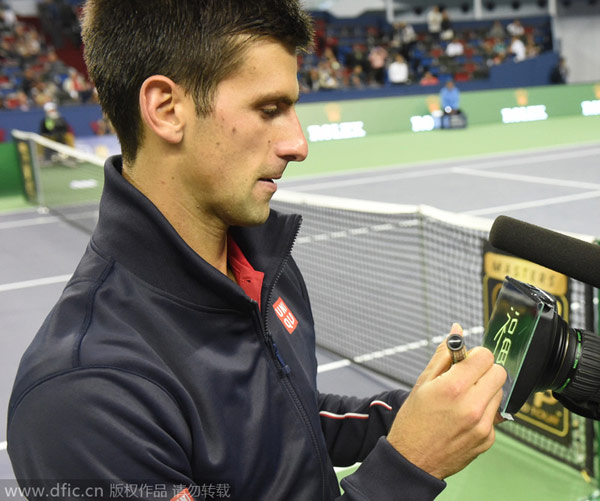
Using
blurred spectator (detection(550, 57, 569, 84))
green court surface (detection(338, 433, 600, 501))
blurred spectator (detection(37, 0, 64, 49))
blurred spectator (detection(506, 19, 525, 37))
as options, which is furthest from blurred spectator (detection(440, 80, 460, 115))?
green court surface (detection(338, 433, 600, 501))

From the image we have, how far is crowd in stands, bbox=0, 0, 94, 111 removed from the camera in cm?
1886

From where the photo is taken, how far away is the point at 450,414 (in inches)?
45.4

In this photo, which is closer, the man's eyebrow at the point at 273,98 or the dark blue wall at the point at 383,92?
the man's eyebrow at the point at 273,98

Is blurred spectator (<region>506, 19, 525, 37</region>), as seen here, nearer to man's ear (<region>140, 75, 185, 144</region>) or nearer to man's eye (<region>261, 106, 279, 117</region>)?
man's eye (<region>261, 106, 279, 117</region>)

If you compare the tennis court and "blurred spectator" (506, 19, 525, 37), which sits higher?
"blurred spectator" (506, 19, 525, 37)

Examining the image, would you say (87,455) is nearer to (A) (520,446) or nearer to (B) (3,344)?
(A) (520,446)

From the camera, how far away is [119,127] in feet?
4.64

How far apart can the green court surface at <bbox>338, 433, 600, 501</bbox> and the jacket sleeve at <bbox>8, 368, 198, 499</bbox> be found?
2.61 metres

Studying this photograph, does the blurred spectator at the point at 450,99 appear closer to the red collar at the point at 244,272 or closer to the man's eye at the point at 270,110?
the red collar at the point at 244,272

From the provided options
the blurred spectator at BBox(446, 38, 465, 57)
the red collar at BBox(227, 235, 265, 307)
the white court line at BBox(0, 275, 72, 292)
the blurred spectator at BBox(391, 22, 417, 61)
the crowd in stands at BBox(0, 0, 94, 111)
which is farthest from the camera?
the blurred spectator at BBox(446, 38, 465, 57)

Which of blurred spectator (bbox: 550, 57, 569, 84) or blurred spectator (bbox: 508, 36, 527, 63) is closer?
blurred spectator (bbox: 550, 57, 569, 84)

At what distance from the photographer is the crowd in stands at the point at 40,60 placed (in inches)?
742

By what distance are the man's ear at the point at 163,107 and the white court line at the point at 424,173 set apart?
1039 centimetres

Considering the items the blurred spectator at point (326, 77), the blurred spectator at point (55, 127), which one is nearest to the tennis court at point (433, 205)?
the blurred spectator at point (55, 127)
